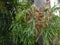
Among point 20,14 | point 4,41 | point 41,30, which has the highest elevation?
point 20,14

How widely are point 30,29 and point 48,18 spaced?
7.1 inches

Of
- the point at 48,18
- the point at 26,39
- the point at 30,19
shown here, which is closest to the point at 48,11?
the point at 48,18

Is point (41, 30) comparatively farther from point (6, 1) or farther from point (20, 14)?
point (6, 1)

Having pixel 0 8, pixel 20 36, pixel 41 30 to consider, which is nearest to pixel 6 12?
pixel 0 8

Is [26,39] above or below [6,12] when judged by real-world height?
below

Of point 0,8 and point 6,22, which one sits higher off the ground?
point 0,8

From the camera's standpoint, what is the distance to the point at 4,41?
6.36 feet

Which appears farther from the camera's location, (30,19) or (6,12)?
(6,12)

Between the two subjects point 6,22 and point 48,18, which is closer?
point 48,18

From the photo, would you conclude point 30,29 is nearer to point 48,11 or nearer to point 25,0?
point 48,11

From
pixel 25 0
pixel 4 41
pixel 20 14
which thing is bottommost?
pixel 4 41

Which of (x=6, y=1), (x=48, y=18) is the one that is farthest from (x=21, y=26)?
(x=6, y=1)

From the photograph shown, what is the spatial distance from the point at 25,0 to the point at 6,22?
291mm

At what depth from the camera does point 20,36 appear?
169cm
